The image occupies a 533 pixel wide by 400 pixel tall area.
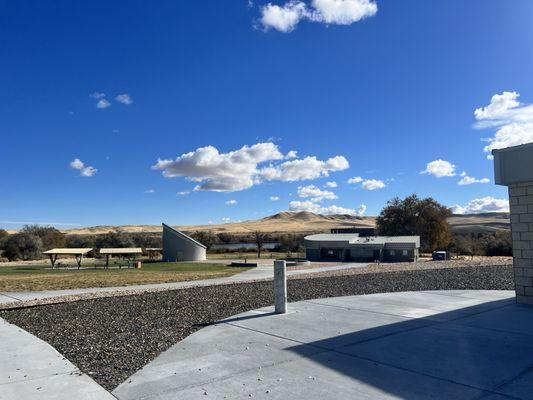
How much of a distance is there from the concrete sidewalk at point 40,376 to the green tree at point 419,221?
5072 cm

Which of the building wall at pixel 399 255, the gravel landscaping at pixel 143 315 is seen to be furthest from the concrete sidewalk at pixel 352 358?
the building wall at pixel 399 255

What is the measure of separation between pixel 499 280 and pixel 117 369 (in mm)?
15073

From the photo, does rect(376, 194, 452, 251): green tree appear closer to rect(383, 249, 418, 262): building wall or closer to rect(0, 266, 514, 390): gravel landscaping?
rect(383, 249, 418, 262): building wall

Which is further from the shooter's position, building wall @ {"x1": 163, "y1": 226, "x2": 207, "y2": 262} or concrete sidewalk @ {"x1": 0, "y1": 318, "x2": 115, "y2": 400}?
building wall @ {"x1": 163, "y1": 226, "x2": 207, "y2": 262}

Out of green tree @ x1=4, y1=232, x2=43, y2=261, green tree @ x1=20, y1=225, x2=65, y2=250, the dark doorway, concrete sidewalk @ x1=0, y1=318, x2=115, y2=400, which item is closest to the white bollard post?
concrete sidewalk @ x1=0, y1=318, x2=115, y2=400

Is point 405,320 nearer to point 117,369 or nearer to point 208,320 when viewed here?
point 208,320

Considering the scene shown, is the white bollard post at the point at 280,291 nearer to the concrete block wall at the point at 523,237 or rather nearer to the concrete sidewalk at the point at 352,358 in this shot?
the concrete sidewalk at the point at 352,358

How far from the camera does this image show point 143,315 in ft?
35.4

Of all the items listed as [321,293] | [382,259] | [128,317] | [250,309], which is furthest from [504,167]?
[382,259]

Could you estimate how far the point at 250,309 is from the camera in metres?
11.3

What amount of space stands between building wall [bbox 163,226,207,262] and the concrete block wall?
34.5 meters

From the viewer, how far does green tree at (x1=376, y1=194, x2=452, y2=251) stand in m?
53.5

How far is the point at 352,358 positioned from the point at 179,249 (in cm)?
3828

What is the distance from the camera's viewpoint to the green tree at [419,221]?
176ft
